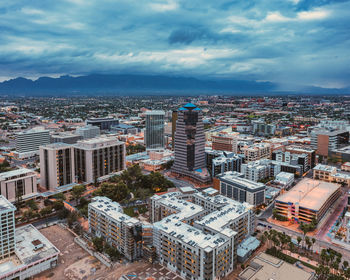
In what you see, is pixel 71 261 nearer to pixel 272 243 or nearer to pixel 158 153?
pixel 272 243

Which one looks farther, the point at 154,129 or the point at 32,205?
the point at 154,129

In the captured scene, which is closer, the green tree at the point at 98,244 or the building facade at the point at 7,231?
the building facade at the point at 7,231

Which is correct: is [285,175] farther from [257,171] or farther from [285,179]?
[257,171]

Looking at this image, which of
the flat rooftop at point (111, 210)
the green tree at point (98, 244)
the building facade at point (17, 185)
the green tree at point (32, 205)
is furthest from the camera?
the building facade at point (17, 185)

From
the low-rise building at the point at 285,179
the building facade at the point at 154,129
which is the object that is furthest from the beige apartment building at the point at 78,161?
the low-rise building at the point at 285,179

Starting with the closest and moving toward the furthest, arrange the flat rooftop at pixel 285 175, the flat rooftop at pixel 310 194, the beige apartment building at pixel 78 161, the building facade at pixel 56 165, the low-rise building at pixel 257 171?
1. the flat rooftop at pixel 310 194
2. the building facade at pixel 56 165
3. the beige apartment building at pixel 78 161
4. the flat rooftop at pixel 285 175
5. the low-rise building at pixel 257 171

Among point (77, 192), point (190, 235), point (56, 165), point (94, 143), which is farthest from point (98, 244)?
point (94, 143)

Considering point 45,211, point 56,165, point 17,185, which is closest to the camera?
point 45,211

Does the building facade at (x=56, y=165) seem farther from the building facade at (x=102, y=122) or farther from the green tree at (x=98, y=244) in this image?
the building facade at (x=102, y=122)
